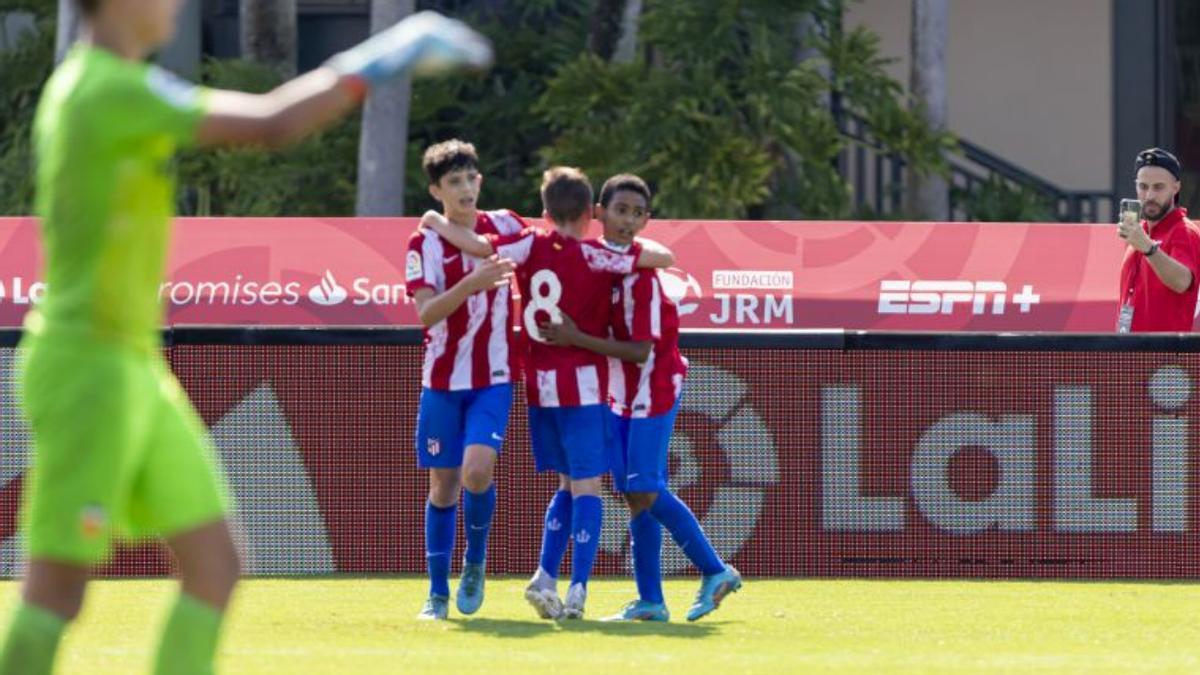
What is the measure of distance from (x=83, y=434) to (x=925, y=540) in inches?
256

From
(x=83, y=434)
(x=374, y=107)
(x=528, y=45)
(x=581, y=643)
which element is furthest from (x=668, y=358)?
(x=528, y=45)

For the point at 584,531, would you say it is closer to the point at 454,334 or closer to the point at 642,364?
the point at 642,364

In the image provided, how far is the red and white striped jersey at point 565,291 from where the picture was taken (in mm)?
9422

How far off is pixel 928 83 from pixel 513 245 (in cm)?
1185

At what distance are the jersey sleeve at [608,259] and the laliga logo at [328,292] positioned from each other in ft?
16.0

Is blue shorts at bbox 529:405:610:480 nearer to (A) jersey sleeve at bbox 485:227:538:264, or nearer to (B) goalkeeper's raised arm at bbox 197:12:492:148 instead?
(A) jersey sleeve at bbox 485:227:538:264

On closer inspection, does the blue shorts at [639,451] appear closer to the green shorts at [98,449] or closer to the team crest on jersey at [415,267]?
the team crest on jersey at [415,267]

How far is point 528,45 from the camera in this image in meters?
22.0

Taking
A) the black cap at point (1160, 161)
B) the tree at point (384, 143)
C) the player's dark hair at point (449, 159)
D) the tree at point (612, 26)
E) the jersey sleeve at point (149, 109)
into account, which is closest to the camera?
the jersey sleeve at point (149, 109)

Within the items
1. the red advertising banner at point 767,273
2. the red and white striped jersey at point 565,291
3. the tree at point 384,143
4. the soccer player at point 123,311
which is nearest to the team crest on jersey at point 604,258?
the red and white striped jersey at point 565,291

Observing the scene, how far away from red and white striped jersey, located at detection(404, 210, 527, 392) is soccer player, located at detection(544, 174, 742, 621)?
0.23m

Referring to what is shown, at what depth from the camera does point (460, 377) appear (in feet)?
31.0

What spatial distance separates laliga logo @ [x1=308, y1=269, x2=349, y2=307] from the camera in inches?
556

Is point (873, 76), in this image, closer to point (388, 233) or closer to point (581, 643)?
point (388, 233)
